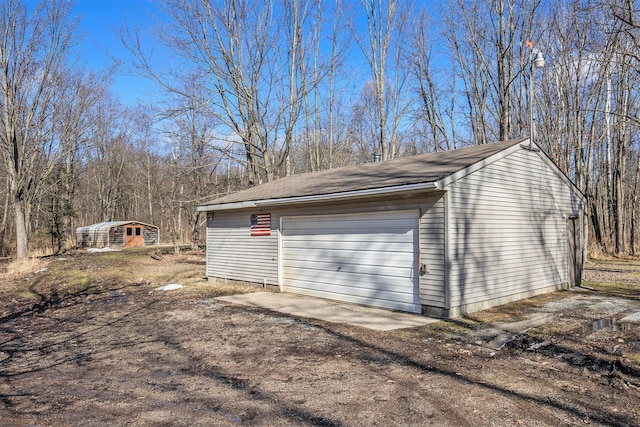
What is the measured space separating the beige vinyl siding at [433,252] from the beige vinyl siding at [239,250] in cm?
424

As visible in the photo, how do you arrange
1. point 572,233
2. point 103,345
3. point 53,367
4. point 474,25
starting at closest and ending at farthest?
point 53,367 < point 103,345 < point 572,233 < point 474,25

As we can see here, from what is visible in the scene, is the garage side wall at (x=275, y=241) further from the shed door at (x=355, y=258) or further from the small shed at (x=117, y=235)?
the small shed at (x=117, y=235)

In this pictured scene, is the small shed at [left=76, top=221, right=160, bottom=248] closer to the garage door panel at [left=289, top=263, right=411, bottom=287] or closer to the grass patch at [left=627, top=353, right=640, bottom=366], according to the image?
the garage door panel at [left=289, top=263, right=411, bottom=287]

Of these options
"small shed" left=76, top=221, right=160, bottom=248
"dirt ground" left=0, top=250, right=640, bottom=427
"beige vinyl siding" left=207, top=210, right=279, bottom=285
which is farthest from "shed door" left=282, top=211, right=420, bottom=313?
"small shed" left=76, top=221, right=160, bottom=248

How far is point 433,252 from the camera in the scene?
746cm

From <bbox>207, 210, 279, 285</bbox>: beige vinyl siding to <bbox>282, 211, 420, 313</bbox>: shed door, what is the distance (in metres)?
0.43

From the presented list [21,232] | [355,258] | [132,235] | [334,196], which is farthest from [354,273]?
[132,235]

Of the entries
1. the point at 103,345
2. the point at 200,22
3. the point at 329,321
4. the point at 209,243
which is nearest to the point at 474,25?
the point at 200,22

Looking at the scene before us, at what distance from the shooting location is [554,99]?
71.4ft

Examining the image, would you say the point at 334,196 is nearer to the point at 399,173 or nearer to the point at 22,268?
→ the point at 399,173

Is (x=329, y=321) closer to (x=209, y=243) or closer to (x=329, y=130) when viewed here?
(x=209, y=243)

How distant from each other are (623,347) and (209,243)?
10.4 m

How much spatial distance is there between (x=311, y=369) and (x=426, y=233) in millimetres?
3661

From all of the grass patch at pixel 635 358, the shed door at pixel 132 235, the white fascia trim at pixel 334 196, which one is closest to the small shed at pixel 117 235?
the shed door at pixel 132 235
